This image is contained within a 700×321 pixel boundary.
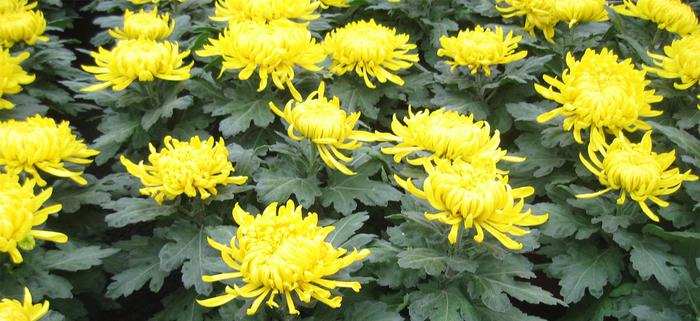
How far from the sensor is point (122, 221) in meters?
2.21

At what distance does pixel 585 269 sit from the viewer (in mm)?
2357

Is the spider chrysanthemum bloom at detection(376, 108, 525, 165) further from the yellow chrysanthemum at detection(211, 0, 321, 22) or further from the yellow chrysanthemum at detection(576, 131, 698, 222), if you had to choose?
the yellow chrysanthemum at detection(211, 0, 321, 22)

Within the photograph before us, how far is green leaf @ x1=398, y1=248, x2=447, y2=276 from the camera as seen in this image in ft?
6.28

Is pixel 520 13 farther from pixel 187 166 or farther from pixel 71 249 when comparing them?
pixel 71 249

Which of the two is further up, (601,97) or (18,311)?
(601,97)

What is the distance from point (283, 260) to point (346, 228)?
497 mm

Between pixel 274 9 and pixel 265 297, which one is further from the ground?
pixel 274 9

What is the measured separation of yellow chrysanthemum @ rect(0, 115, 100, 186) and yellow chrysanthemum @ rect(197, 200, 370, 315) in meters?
0.94

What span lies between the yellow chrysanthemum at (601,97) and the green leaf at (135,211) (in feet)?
4.74

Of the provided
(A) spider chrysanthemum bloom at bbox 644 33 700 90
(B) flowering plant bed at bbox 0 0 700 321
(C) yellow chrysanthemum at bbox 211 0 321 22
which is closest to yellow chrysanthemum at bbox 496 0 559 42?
(B) flowering plant bed at bbox 0 0 700 321

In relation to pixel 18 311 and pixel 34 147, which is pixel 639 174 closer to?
pixel 18 311

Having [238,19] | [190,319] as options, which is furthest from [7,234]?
[238,19]

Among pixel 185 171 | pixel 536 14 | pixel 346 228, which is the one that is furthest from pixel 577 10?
pixel 185 171

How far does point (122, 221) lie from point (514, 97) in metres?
1.85
